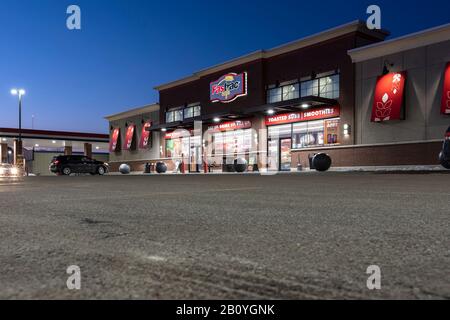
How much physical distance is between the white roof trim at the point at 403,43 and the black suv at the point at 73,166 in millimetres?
21936

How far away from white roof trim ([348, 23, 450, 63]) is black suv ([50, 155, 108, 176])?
2194 centimetres

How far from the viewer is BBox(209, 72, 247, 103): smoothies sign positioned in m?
31.7

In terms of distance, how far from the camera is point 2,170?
26.4 meters

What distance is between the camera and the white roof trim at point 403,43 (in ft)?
68.2

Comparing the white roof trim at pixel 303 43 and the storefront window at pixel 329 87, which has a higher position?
the white roof trim at pixel 303 43

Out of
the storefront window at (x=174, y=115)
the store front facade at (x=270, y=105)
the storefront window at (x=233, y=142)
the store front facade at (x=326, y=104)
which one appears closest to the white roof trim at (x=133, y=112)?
the storefront window at (x=174, y=115)

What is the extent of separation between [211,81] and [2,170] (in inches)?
703

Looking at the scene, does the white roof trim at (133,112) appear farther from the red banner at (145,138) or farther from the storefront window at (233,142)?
the storefront window at (233,142)

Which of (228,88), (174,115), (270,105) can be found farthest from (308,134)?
(174,115)

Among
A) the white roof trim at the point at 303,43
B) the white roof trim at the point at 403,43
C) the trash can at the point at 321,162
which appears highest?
the white roof trim at the point at 303,43

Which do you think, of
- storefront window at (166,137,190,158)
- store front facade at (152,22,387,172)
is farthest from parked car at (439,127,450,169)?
storefront window at (166,137,190,158)

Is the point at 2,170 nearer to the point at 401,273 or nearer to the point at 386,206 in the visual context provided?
the point at 386,206

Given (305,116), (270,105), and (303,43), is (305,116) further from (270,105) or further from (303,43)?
(303,43)
